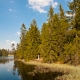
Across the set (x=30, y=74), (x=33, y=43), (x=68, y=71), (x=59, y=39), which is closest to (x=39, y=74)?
(x=30, y=74)

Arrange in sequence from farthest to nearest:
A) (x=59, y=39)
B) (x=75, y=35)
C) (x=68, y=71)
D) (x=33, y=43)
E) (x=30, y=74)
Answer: (x=33, y=43)
(x=59, y=39)
(x=75, y=35)
(x=30, y=74)
(x=68, y=71)

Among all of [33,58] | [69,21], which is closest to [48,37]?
[69,21]

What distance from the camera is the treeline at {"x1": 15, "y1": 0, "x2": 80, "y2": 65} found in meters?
28.5

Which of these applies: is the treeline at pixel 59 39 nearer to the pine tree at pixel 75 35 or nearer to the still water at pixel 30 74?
the pine tree at pixel 75 35

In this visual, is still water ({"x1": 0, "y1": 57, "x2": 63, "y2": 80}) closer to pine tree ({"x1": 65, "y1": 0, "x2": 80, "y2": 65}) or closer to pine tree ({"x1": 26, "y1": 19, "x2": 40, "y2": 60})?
pine tree ({"x1": 65, "y1": 0, "x2": 80, "y2": 65})

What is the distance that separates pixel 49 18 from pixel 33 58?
1758cm

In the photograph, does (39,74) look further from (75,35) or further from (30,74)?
(75,35)

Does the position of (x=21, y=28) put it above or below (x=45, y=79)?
above

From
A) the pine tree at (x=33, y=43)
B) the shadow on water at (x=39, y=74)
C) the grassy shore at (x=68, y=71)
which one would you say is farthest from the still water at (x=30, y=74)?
the pine tree at (x=33, y=43)

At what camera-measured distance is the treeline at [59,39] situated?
28516mm

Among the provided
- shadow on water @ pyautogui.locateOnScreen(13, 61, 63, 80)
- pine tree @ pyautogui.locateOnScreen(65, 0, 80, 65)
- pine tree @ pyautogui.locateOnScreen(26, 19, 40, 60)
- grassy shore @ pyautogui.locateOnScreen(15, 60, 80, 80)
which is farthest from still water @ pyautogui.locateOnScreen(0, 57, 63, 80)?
pine tree @ pyautogui.locateOnScreen(26, 19, 40, 60)

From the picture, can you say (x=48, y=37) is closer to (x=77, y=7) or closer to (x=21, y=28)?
(x=77, y=7)

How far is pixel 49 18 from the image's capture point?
39719mm

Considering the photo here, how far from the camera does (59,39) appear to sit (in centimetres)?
3981
